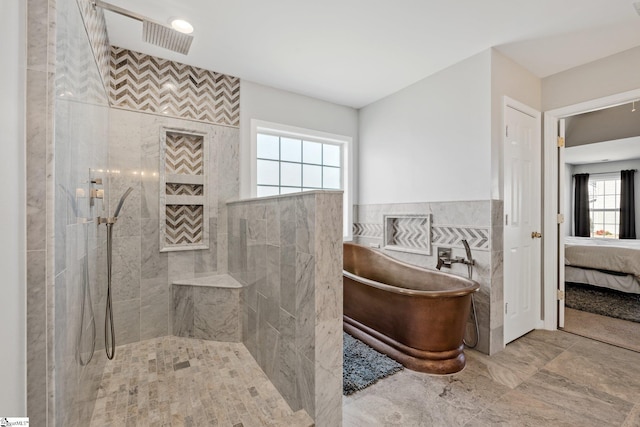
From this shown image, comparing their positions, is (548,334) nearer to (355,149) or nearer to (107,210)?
(355,149)

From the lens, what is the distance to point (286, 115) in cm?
322

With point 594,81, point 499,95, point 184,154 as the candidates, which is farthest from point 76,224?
point 594,81

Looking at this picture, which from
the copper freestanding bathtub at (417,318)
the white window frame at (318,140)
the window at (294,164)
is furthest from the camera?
the window at (294,164)

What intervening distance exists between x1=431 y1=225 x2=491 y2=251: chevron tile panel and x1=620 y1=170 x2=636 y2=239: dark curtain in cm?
644

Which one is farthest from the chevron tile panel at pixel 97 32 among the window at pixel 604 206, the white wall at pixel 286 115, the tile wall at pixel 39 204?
the window at pixel 604 206

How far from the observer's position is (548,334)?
8.74 feet

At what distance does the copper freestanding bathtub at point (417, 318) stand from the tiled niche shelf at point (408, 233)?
1.14 feet

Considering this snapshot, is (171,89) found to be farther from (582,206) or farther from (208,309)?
(582,206)

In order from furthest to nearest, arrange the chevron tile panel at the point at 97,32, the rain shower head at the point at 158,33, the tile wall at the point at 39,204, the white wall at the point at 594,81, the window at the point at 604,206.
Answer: the window at the point at 604,206, the white wall at the point at 594,81, the rain shower head at the point at 158,33, the chevron tile panel at the point at 97,32, the tile wall at the point at 39,204

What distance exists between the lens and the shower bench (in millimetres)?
2445

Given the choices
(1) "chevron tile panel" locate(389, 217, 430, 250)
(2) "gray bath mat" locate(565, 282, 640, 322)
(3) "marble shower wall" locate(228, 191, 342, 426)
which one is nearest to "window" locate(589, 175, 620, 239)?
(2) "gray bath mat" locate(565, 282, 640, 322)

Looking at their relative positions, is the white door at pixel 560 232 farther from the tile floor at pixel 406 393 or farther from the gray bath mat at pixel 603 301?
the gray bath mat at pixel 603 301

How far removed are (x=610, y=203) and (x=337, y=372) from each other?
8344 mm

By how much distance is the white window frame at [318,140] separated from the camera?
303cm
